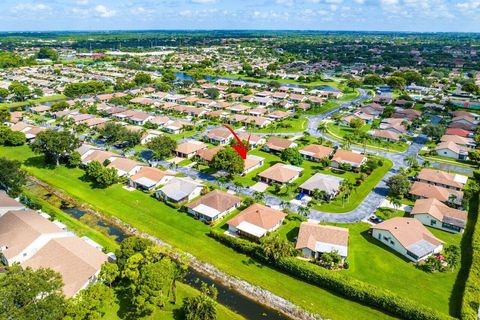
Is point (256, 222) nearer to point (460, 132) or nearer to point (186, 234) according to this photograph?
point (186, 234)

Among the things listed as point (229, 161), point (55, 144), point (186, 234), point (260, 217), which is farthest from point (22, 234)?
point (229, 161)

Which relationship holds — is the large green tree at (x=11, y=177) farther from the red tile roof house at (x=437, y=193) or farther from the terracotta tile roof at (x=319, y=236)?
the red tile roof house at (x=437, y=193)

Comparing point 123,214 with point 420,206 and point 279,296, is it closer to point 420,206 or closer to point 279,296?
point 279,296

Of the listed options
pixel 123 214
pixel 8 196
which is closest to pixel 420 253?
pixel 123 214

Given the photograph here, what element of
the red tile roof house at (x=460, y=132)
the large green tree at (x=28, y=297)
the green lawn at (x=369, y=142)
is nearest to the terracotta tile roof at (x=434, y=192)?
the green lawn at (x=369, y=142)

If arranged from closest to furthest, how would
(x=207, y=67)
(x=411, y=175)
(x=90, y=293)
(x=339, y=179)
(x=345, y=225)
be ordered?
(x=90, y=293), (x=345, y=225), (x=339, y=179), (x=411, y=175), (x=207, y=67)

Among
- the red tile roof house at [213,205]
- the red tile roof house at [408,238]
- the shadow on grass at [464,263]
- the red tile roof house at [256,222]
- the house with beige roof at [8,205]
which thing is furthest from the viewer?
the red tile roof house at [213,205]
